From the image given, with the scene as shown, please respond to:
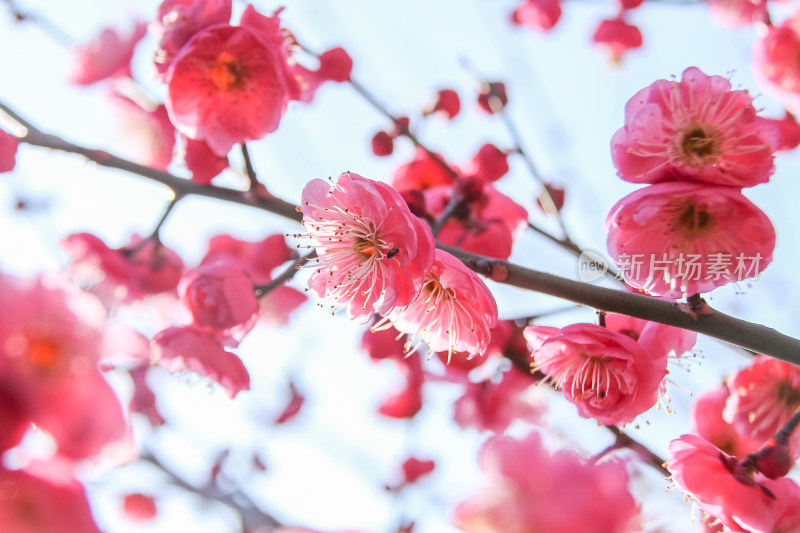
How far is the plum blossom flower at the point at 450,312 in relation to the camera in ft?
2.85

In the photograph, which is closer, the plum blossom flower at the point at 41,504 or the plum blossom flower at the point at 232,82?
the plum blossom flower at the point at 41,504

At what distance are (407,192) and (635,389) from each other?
1.92 feet

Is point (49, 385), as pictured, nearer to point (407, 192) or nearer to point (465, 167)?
point (407, 192)

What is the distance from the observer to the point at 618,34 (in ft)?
7.35

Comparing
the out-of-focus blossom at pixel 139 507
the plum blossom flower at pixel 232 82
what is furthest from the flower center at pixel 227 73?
the out-of-focus blossom at pixel 139 507

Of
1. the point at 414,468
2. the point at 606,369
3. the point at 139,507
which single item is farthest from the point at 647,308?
the point at 139,507

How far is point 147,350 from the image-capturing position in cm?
147

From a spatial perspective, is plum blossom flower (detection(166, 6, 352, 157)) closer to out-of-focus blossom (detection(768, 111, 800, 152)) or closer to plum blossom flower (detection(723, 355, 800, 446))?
plum blossom flower (detection(723, 355, 800, 446))

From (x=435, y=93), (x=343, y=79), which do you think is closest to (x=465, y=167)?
(x=435, y=93)

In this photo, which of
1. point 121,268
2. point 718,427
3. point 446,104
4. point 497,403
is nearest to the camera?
point 718,427

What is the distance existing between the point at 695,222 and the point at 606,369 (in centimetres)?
31

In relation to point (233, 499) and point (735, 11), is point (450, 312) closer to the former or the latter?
point (233, 499)

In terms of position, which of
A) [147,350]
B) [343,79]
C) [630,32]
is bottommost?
[147,350]

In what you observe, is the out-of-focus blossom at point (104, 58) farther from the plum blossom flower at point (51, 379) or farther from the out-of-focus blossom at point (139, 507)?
the out-of-focus blossom at point (139, 507)
